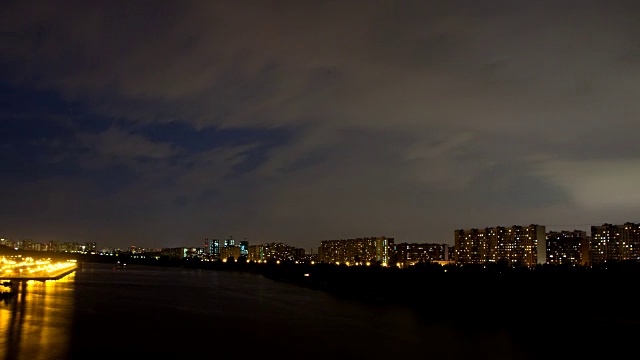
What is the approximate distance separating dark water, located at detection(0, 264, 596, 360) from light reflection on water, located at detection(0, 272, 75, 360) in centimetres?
A: 3

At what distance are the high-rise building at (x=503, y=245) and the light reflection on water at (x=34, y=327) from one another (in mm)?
68206

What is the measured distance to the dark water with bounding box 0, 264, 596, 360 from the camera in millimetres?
21766

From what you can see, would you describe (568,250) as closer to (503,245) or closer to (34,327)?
(503,245)

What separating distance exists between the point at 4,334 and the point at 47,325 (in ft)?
12.2

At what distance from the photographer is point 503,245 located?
99.0 metres

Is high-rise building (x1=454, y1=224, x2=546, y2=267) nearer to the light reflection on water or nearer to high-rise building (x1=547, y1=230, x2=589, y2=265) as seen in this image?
high-rise building (x1=547, y1=230, x2=589, y2=265)

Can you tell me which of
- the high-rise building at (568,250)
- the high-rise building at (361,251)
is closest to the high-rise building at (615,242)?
the high-rise building at (568,250)

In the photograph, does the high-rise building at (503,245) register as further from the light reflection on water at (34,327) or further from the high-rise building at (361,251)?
the light reflection on water at (34,327)

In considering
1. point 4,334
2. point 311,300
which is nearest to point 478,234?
point 311,300

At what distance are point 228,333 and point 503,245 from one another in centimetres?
7960

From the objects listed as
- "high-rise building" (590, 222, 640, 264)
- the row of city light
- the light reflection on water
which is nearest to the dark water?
the light reflection on water

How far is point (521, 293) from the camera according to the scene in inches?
1567

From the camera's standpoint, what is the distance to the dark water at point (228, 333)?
71.4 ft

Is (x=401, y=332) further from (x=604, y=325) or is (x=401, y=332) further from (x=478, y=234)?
(x=478, y=234)
